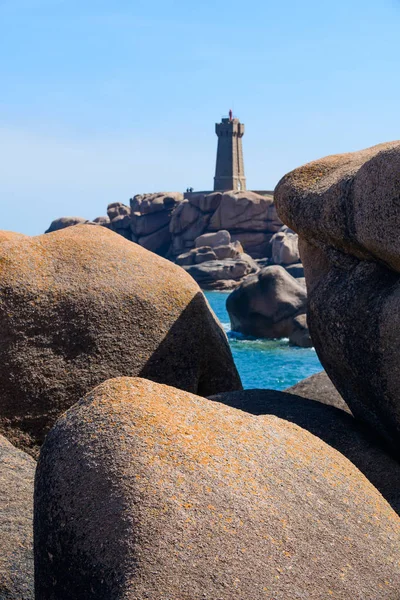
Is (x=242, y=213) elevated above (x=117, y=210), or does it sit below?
below

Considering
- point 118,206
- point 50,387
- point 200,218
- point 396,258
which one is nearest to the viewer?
point 396,258

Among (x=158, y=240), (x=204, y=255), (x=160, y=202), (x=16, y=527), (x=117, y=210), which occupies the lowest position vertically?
(x=204, y=255)

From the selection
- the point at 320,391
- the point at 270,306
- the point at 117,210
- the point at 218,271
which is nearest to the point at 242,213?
the point at 218,271

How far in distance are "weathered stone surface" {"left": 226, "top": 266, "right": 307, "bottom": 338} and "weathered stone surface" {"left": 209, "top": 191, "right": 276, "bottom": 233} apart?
131 ft

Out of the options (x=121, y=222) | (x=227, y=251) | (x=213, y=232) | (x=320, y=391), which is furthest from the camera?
(x=121, y=222)

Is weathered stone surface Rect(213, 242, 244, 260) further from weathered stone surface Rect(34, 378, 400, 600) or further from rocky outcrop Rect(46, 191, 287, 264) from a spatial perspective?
weathered stone surface Rect(34, 378, 400, 600)

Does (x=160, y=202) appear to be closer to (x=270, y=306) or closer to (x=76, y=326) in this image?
(x=270, y=306)

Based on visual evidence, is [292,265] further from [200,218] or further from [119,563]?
[119,563]

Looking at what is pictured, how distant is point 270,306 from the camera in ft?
128

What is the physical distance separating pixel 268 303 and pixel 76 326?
31.4 metres

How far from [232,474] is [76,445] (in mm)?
922

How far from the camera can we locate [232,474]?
14.4 ft

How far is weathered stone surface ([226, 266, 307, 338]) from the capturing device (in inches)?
1474

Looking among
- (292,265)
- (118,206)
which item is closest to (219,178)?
(118,206)
